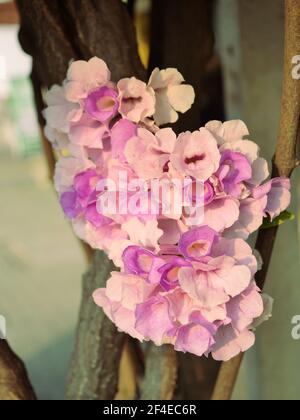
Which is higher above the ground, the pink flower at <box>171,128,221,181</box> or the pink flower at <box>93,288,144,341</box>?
the pink flower at <box>171,128,221,181</box>

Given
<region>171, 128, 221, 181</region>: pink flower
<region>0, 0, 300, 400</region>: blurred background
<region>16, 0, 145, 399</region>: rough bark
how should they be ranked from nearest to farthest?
<region>171, 128, 221, 181</region>: pink flower, <region>16, 0, 145, 399</region>: rough bark, <region>0, 0, 300, 400</region>: blurred background

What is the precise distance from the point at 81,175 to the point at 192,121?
126 mm

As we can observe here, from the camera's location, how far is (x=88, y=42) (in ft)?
2.04

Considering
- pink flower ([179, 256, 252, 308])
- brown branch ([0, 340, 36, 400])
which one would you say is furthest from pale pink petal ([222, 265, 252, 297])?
brown branch ([0, 340, 36, 400])

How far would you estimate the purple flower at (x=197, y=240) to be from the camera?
1.68 feet

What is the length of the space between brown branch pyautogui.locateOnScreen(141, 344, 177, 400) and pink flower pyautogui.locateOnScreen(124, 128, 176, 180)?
25cm

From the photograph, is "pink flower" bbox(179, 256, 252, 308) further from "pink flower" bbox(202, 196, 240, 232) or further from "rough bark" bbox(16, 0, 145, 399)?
"rough bark" bbox(16, 0, 145, 399)

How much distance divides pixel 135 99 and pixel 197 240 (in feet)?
0.46

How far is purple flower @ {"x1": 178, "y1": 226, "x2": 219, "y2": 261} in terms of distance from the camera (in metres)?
0.51

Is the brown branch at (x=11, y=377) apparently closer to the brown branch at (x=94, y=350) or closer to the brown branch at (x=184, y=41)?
the brown branch at (x=94, y=350)
